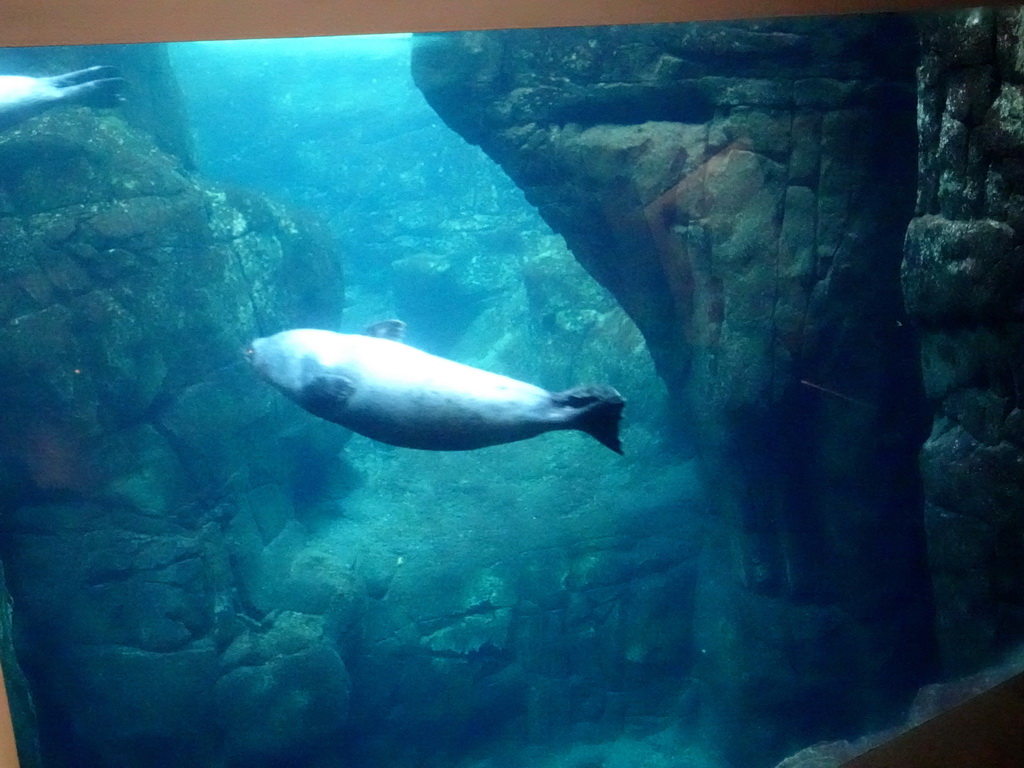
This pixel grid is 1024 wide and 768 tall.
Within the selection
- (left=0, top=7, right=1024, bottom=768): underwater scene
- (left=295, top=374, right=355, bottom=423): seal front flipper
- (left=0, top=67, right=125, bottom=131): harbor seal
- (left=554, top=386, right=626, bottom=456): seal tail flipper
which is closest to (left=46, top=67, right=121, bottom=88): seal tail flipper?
(left=0, top=67, right=125, bottom=131): harbor seal

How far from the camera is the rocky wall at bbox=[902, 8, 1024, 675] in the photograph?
4.52m

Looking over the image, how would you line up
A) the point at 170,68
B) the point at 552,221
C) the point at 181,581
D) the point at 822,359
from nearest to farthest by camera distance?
the point at 822,359 → the point at 181,581 → the point at 552,221 → the point at 170,68

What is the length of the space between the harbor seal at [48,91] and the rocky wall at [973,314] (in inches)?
231

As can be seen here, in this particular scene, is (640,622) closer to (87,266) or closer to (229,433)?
(229,433)

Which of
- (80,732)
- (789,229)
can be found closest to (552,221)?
(789,229)

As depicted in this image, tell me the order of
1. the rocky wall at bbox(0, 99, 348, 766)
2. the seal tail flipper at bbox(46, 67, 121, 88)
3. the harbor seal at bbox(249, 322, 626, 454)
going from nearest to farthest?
1. the harbor seal at bbox(249, 322, 626, 454)
2. the seal tail flipper at bbox(46, 67, 121, 88)
3. the rocky wall at bbox(0, 99, 348, 766)

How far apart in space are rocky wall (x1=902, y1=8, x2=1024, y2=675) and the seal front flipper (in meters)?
4.23

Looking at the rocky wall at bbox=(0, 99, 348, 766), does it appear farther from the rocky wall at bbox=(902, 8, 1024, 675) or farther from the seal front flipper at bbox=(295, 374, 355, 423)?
the rocky wall at bbox=(902, 8, 1024, 675)

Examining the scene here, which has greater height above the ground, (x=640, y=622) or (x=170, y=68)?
(x=170, y=68)

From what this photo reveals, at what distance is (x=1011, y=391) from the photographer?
198 inches

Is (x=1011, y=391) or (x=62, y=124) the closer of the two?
(x=1011, y=391)

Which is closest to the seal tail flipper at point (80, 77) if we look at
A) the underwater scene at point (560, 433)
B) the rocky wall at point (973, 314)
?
the underwater scene at point (560, 433)

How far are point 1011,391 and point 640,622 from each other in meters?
5.57

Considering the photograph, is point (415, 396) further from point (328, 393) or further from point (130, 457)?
point (130, 457)
